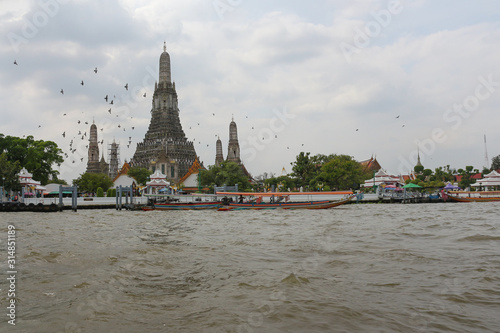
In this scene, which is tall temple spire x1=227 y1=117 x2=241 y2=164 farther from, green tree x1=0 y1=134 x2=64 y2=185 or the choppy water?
the choppy water

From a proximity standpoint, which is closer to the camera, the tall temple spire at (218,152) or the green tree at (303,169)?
the green tree at (303,169)

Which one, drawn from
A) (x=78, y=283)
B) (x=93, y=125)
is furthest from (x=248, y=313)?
(x=93, y=125)

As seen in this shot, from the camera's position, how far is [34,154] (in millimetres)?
51906

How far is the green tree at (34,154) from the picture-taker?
171 ft

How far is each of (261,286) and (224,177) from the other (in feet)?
166

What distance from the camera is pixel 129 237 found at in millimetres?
15094

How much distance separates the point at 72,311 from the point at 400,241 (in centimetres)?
1008

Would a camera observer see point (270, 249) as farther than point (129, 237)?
No

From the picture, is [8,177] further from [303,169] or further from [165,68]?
[165,68]

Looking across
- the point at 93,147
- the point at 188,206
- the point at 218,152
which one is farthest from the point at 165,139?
the point at 188,206

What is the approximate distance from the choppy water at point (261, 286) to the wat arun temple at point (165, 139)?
2860 inches

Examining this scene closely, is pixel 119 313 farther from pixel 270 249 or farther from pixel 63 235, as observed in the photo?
pixel 63 235

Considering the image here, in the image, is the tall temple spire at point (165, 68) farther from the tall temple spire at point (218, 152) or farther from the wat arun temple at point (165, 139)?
the tall temple spire at point (218, 152)

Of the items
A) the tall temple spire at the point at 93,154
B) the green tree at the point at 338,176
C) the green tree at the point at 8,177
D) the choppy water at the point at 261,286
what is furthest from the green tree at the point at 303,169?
the tall temple spire at the point at 93,154
